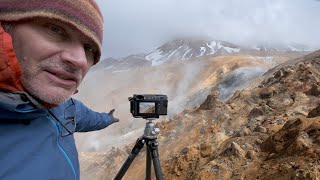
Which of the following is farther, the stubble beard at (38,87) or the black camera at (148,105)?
the black camera at (148,105)

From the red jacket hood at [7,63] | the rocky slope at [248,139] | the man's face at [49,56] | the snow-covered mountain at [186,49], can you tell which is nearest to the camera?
the red jacket hood at [7,63]

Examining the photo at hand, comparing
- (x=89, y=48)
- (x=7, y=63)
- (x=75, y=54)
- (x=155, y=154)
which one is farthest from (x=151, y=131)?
(x=7, y=63)

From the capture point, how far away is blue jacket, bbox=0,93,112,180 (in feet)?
3.76

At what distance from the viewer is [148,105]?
11.0 feet

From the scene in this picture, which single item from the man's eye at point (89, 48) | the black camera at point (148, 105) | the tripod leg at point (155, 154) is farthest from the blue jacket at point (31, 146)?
the tripod leg at point (155, 154)

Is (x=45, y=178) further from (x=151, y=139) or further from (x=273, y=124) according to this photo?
(x=273, y=124)

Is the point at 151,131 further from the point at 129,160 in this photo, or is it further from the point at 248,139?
the point at 248,139

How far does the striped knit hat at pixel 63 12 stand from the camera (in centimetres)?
122

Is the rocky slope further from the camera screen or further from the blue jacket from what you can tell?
the blue jacket

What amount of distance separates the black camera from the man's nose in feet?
6.41

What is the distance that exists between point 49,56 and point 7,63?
0.18 meters

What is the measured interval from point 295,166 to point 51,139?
2.95 metres

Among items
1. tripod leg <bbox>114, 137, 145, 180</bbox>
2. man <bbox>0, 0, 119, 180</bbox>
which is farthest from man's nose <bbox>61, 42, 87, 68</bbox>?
tripod leg <bbox>114, 137, 145, 180</bbox>

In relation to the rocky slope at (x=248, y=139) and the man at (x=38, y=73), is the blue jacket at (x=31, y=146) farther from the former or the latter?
the rocky slope at (x=248, y=139)
